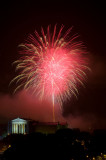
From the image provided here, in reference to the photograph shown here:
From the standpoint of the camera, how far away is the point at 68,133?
58594mm

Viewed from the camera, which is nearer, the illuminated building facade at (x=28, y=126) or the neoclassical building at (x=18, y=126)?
the illuminated building facade at (x=28, y=126)

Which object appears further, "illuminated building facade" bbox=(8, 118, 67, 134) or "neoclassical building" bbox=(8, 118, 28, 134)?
"neoclassical building" bbox=(8, 118, 28, 134)

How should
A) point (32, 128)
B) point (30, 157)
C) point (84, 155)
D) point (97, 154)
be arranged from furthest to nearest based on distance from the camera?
point (32, 128)
point (97, 154)
point (84, 155)
point (30, 157)

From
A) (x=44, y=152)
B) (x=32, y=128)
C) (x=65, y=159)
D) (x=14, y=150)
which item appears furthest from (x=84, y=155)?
(x=32, y=128)

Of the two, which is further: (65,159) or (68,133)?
(68,133)

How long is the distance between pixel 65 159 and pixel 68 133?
1479 cm

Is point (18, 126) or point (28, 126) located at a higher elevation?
point (18, 126)

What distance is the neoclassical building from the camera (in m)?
102

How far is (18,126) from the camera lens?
10288 centimetres

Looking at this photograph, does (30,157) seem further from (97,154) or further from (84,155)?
(97,154)

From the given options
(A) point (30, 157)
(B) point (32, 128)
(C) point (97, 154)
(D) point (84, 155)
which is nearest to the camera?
(A) point (30, 157)

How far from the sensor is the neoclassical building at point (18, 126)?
101525 millimetres

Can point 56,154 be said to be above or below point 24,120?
below

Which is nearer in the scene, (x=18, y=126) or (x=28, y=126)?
(x=28, y=126)
